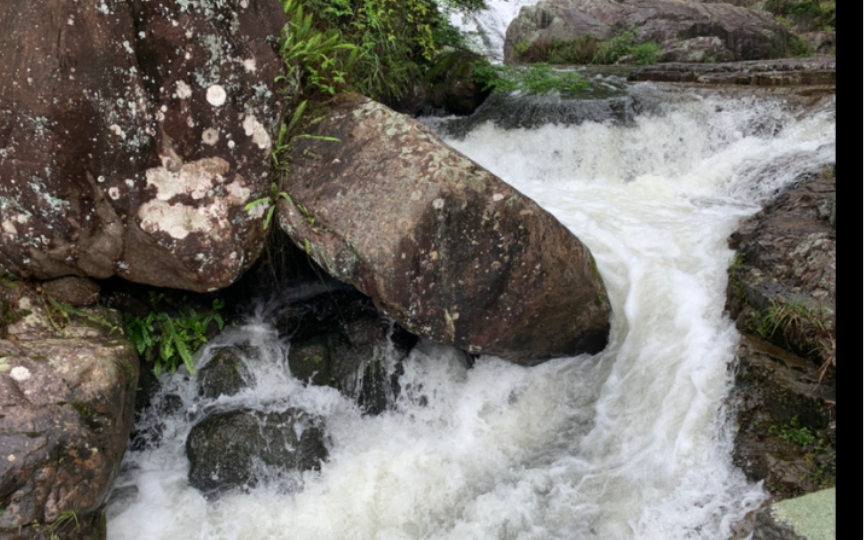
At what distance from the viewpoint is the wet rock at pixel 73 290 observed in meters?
4.21

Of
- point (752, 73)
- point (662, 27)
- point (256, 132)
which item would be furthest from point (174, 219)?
point (662, 27)

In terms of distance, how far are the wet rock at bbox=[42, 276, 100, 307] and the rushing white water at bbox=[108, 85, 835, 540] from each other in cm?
100

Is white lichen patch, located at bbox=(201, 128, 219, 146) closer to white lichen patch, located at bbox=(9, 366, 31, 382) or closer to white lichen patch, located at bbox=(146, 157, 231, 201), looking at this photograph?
white lichen patch, located at bbox=(146, 157, 231, 201)

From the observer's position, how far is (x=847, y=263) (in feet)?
7.18

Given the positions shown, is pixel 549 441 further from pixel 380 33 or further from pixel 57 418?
pixel 380 33

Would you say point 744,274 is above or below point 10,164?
below

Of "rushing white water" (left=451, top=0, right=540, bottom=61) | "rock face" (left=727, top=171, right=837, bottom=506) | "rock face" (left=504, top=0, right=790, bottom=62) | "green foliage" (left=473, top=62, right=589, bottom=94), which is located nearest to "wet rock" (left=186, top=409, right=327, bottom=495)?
"rock face" (left=727, top=171, right=837, bottom=506)

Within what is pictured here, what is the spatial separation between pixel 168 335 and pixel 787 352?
4871mm

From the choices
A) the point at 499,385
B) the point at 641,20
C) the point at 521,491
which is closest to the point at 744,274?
the point at 499,385

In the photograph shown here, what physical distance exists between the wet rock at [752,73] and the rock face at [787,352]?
15.5ft

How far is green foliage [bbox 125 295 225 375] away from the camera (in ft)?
15.2

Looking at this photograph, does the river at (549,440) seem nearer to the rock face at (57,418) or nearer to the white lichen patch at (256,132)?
the rock face at (57,418)

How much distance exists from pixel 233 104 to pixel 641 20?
46.2ft

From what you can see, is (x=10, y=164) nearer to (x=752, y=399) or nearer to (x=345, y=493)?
(x=345, y=493)
